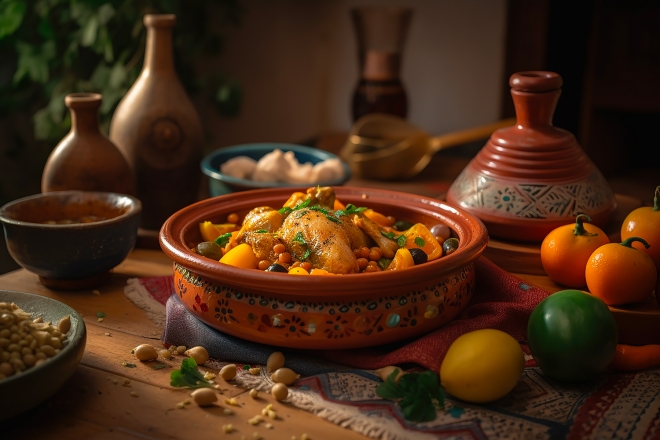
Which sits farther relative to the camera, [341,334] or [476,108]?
[476,108]

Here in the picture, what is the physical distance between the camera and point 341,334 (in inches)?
44.0

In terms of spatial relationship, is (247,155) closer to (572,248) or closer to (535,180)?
(535,180)

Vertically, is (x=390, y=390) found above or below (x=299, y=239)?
below

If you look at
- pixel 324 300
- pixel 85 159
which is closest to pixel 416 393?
pixel 324 300

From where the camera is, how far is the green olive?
4.12 ft

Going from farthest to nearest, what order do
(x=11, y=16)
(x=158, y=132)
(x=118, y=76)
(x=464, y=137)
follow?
(x=464, y=137) → (x=118, y=76) → (x=11, y=16) → (x=158, y=132)

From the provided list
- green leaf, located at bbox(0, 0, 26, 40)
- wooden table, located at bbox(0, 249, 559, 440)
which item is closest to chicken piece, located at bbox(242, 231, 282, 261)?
Result: wooden table, located at bbox(0, 249, 559, 440)

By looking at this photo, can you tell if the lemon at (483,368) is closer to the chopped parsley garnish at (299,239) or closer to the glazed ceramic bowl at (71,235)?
the chopped parsley garnish at (299,239)

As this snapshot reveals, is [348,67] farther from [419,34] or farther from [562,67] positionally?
[562,67]

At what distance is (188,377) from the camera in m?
1.11

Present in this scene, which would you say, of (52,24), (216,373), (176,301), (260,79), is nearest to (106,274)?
(176,301)

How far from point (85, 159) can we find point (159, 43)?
389mm

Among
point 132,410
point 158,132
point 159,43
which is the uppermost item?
point 159,43

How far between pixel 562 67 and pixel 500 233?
1381 mm
